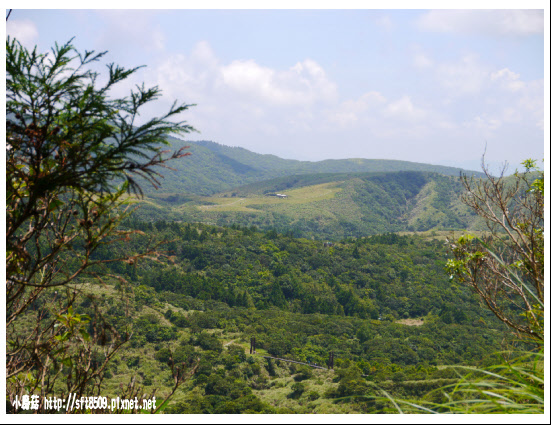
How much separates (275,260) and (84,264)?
38.0 m

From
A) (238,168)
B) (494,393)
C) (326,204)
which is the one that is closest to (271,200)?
(326,204)

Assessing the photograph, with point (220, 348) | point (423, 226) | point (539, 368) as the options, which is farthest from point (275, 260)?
point (423, 226)

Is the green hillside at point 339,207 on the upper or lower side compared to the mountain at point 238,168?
lower

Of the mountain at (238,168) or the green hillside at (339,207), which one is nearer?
the green hillside at (339,207)

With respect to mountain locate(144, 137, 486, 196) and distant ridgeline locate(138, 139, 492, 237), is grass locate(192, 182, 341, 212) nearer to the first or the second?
distant ridgeline locate(138, 139, 492, 237)

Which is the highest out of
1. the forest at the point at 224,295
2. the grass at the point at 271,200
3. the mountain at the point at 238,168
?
the mountain at the point at 238,168

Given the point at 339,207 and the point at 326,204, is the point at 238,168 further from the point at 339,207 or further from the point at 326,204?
the point at 339,207

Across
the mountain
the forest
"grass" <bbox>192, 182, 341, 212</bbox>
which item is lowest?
the forest

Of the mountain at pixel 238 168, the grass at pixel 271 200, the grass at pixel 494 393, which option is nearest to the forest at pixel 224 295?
the grass at pixel 494 393

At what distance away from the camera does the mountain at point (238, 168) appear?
4471 inches

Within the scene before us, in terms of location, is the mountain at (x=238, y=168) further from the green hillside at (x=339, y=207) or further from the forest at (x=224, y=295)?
the forest at (x=224, y=295)

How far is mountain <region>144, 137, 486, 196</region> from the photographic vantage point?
114 m

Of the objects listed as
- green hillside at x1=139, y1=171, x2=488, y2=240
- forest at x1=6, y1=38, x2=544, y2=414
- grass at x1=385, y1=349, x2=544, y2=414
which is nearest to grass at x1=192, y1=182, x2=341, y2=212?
green hillside at x1=139, y1=171, x2=488, y2=240

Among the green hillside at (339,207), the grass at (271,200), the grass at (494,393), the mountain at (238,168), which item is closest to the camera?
the grass at (494,393)
